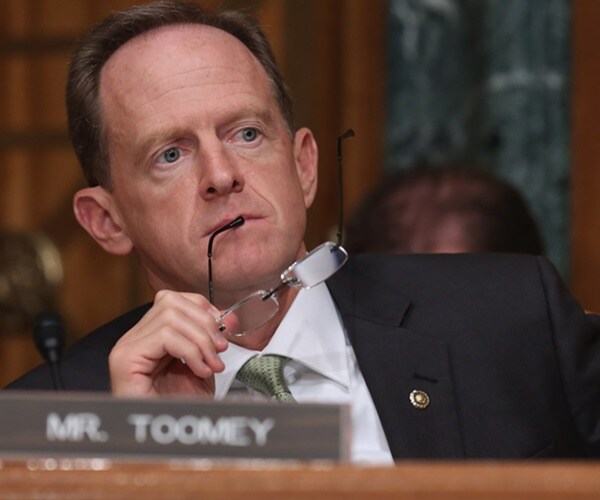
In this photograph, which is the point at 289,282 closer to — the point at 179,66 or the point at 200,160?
the point at 200,160

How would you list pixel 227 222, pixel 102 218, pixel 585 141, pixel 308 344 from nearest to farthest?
pixel 227 222 → pixel 308 344 → pixel 102 218 → pixel 585 141

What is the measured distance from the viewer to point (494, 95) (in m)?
4.39

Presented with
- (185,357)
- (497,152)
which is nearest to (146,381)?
(185,357)

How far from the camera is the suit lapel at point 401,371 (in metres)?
2.48

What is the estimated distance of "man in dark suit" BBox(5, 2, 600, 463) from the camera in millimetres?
2516

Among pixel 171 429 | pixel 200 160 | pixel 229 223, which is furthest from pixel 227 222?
pixel 171 429

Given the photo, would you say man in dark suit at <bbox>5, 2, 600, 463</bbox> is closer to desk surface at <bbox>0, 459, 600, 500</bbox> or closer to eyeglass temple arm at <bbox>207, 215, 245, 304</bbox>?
eyeglass temple arm at <bbox>207, 215, 245, 304</bbox>

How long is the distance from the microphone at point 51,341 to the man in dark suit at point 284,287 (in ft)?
0.33

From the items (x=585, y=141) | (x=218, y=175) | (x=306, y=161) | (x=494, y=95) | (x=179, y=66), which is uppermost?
(x=179, y=66)

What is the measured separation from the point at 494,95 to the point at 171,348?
2386 mm

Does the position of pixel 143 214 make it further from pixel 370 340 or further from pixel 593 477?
pixel 593 477

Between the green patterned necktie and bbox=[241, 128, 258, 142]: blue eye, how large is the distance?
1.30 feet

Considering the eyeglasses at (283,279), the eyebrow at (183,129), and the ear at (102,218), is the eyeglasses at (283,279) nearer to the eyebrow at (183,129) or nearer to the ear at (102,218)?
the eyebrow at (183,129)

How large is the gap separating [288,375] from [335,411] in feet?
3.69
